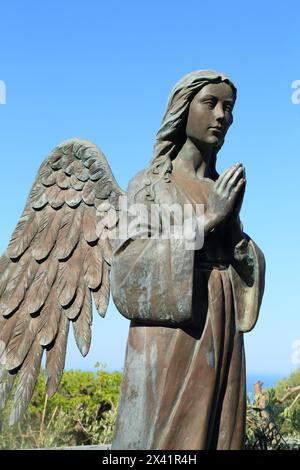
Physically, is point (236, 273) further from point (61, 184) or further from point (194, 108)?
point (61, 184)

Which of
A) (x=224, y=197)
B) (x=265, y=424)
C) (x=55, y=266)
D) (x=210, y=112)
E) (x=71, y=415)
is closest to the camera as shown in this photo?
(x=224, y=197)

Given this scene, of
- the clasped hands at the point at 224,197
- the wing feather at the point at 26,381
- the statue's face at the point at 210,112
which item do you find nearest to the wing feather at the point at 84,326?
the wing feather at the point at 26,381

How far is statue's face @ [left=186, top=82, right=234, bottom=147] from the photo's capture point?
14.3 ft

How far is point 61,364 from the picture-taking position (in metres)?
5.18

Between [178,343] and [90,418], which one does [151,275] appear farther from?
[90,418]

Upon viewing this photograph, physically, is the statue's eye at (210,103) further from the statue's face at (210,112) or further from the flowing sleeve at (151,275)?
the flowing sleeve at (151,275)

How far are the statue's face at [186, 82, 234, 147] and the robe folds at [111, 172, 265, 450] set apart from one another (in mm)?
385

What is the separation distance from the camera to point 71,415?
12.0 meters

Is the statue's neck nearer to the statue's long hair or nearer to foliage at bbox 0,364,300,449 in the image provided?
the statue's long hair

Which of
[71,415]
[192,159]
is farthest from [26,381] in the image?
[71,415]

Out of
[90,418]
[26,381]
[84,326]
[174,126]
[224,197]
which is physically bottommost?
[90,418]

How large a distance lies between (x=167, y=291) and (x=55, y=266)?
1.59 meters
